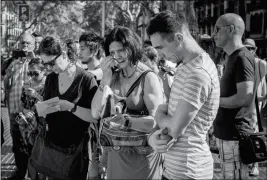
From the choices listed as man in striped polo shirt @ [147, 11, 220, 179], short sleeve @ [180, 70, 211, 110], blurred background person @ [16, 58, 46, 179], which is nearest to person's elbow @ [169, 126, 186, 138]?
man in striped polo shirt @ [147, 11, 220, 179]

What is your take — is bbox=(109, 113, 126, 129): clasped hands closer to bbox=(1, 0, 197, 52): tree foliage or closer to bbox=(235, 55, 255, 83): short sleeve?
bbox=(235, 55, 255, 83): short sleeve

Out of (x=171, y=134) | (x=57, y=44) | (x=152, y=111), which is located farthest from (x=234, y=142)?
(x=57, y=44)

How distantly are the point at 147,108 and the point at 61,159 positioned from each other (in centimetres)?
97

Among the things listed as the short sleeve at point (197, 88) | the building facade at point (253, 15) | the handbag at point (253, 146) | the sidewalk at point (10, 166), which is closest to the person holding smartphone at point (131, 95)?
the short sleeve at point (197, 88)

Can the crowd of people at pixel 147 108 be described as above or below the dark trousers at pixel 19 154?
above

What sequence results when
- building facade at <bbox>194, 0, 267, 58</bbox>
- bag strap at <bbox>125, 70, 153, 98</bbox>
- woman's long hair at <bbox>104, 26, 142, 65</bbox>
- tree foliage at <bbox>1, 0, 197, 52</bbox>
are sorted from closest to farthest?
bag strap at <bbox>125, 70, 153, 98</bbox> → woman's long hair at <bbox>104, 26, 142, 65</bbox> → tree foliage at <bbox>1, 0, 197, 52</bbox> → building facade at <bbox>194, 0, 267, 58</bbox>

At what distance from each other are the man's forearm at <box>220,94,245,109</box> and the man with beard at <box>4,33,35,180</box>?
2.85m

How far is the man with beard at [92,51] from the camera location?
4809 mm

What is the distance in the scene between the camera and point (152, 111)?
2.91 meters

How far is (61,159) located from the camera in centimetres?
339

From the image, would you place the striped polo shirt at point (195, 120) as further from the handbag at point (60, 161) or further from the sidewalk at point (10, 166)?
the sidewalk at point (10, 166)

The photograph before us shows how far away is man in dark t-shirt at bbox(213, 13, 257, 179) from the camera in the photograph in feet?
11.4

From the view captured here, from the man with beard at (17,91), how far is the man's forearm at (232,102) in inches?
112

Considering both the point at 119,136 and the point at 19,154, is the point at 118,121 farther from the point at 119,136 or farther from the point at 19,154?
the point at 19,154
